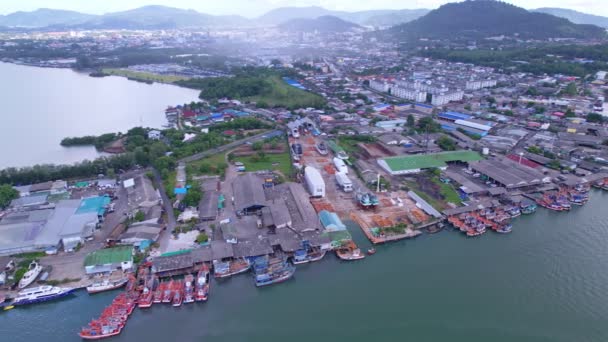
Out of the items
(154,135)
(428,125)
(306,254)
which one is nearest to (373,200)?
(306,254)

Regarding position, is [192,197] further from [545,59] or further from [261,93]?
[545,59]

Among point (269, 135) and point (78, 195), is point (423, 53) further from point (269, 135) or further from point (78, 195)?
point (78, 195)

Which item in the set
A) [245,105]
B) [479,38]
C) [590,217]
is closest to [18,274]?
[590,217]

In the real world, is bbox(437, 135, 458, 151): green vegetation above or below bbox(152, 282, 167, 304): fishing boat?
above

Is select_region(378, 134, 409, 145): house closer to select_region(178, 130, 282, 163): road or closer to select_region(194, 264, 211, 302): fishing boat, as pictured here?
select_region(178, 130, 282, 163): road

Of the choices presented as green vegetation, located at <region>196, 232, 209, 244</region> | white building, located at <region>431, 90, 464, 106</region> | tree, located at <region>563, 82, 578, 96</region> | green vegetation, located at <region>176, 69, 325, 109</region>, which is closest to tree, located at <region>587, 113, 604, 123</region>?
tree, located at <region>563, 82, 578, 96</region>
